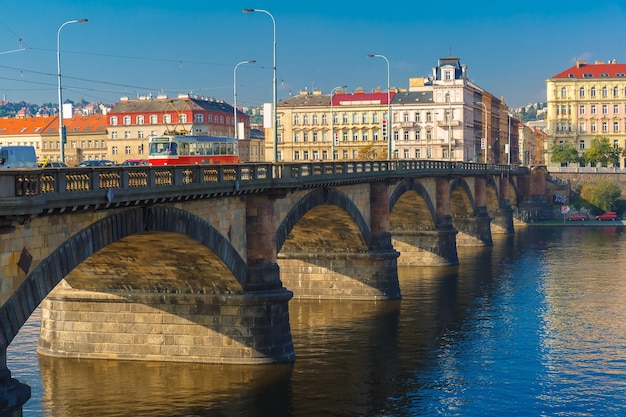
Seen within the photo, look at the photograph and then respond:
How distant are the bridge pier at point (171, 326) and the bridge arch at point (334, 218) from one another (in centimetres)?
1086

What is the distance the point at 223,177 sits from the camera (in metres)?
44.4

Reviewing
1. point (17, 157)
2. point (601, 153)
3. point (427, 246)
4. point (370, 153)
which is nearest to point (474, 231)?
point (427, 246)

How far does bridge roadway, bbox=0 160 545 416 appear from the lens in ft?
98.0

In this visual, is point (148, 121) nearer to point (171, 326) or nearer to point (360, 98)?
point (360, 98)

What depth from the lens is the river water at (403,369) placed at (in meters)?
42.5

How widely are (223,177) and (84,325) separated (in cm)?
1119

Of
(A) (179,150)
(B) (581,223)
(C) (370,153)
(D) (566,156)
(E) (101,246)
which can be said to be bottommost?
(B) (581,223)

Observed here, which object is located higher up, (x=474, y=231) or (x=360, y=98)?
(x=360, y=98)

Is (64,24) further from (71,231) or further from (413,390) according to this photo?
(413,390)

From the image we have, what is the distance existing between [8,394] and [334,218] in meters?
41.8

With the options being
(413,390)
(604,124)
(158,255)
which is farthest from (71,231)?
(604,124)

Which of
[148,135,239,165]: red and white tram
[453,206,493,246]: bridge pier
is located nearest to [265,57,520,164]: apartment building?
[453,206,493,246]: bridge pier

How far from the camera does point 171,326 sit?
48.1 meters

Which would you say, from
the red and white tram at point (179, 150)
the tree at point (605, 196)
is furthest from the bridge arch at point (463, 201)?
the red and white tram at point (179, 150)
